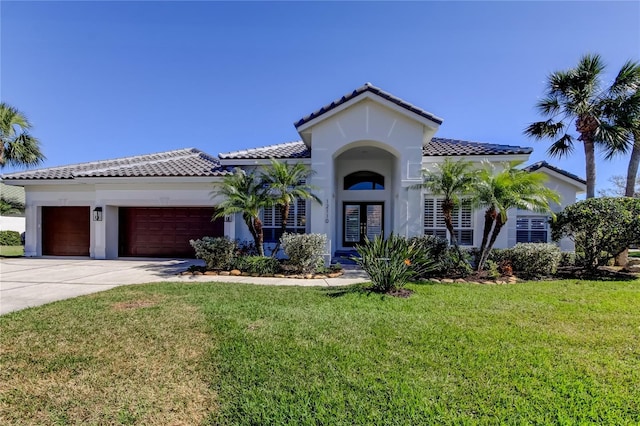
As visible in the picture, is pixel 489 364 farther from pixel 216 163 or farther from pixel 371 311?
pixel 216 163

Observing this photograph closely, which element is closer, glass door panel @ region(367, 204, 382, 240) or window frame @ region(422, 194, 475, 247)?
window frame @ region(422, 194, 475, 247)

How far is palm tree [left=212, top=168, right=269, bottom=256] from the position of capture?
1166 centimetres

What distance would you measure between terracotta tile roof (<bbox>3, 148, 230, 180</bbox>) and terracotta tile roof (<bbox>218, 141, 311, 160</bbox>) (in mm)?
869

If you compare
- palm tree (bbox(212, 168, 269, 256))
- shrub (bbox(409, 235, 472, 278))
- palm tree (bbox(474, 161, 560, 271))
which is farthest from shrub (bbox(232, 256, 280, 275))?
palm tree (bbox(474, 161, 560, 271))

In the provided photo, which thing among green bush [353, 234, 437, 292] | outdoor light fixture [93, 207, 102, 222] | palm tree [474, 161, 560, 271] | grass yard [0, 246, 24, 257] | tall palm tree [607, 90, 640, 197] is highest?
tall palm tree [607, 90, 640, 197]

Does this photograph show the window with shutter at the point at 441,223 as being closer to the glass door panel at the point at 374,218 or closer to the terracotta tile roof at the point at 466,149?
the terracotta tile roof at the point at 466,149

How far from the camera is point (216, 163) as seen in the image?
1689 cm

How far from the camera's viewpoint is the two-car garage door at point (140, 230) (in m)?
15.8

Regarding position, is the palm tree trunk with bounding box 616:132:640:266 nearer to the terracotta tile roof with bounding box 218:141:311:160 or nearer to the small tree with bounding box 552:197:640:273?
the small tree with bounding box 552:197:640:273

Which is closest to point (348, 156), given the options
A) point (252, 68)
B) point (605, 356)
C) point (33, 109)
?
point (252, 68)

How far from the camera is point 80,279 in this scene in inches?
391

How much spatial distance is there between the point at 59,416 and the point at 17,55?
14771mm

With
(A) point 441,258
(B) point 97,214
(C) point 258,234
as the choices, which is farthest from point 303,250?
(B) point 97,214

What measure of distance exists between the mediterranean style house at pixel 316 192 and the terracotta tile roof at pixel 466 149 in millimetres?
46
